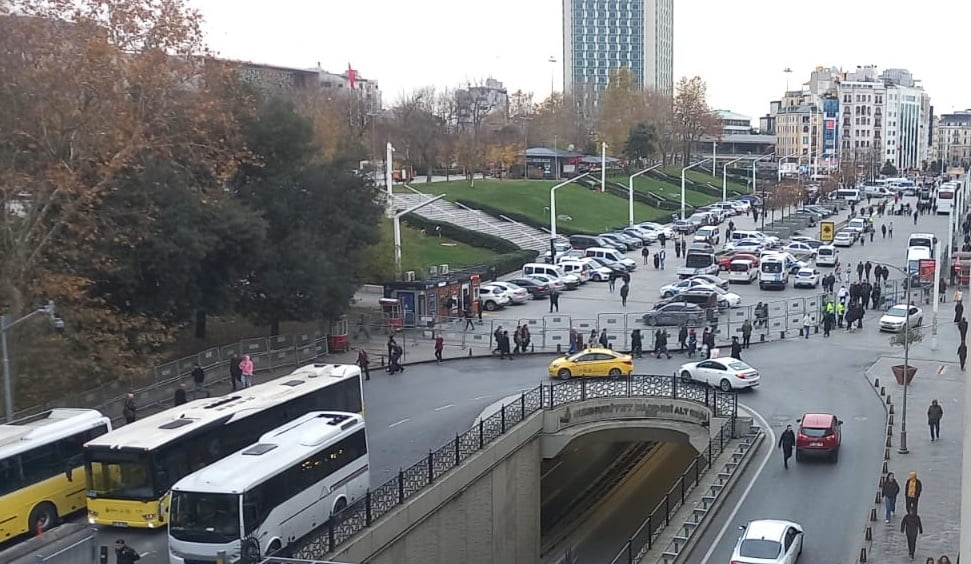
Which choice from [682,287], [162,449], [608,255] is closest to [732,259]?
[608,255]

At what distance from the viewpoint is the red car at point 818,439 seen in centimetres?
2291

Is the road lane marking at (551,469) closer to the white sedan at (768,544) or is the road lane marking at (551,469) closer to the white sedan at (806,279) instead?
the white sedan at (768,544)

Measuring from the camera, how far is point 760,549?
1672 centimetres

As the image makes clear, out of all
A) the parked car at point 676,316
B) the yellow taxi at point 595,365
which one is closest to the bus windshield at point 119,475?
the yellow taxi at point 595,365

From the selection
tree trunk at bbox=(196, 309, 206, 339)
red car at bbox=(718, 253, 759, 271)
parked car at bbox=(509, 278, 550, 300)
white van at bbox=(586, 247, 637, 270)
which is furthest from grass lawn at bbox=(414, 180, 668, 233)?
tree trunk at bbox=(196, 309, 206, 339)

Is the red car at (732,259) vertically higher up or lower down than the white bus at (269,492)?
higher up

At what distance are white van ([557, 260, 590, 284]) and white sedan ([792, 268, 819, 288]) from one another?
9.66 metres

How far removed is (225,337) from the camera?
36.2 meters

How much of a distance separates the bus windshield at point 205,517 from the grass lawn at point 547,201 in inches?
2076

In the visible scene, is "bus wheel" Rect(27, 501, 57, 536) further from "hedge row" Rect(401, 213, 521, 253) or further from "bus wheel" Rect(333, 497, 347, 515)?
"hedge row" Rect(401, 213, 521, 253)

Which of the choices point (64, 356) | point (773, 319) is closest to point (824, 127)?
point (773, 319)

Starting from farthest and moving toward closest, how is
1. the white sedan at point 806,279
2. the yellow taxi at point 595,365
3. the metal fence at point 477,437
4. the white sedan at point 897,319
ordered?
the white sedan at point 806,279 < the white sedan at point 897,319 < the yellow taxi at point 595,365 < the metal fence at point 477,437

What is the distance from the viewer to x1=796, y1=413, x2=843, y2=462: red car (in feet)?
75.2

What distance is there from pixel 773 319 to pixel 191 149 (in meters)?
22.3
